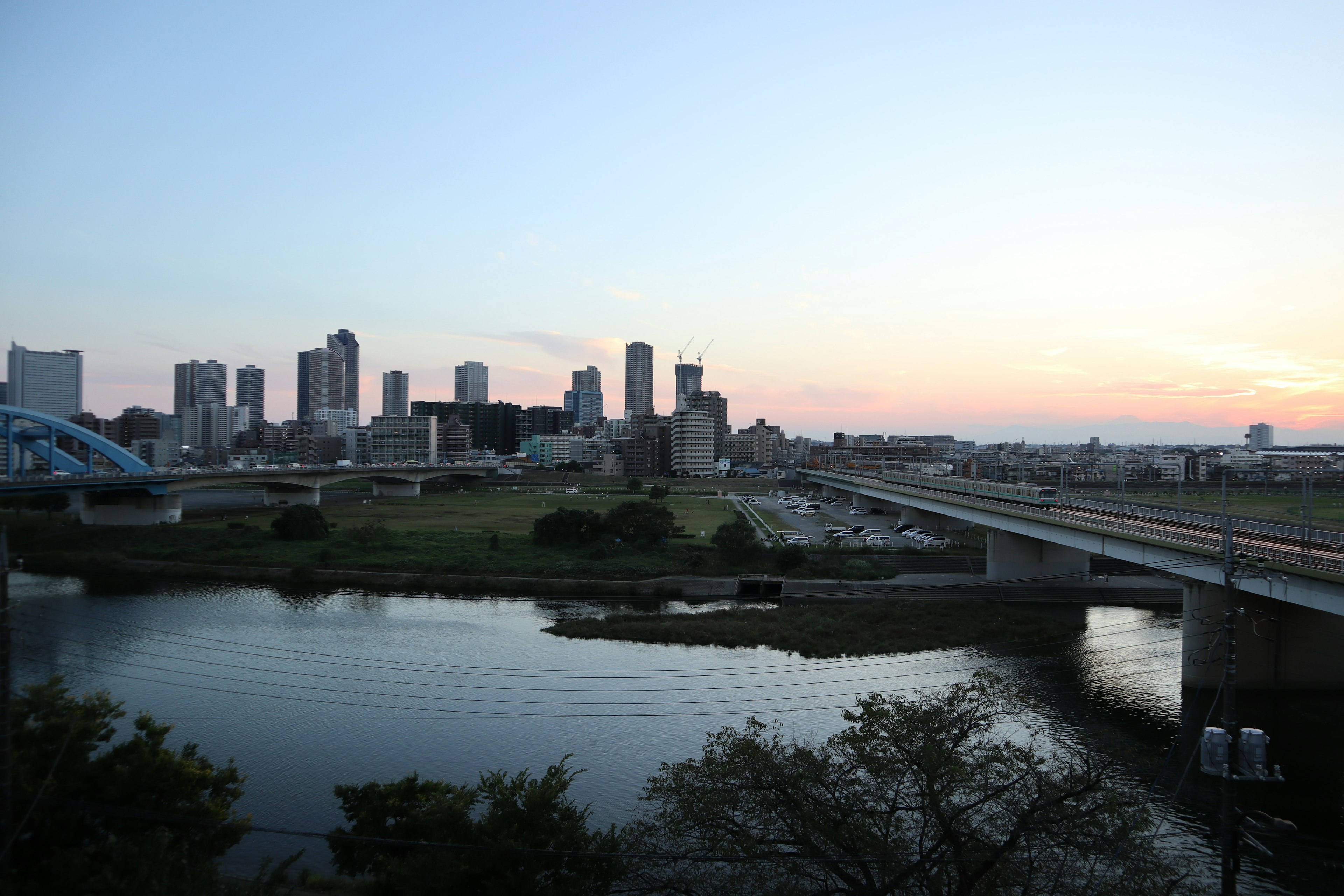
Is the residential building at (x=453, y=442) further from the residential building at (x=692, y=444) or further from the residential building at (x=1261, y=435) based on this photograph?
the residential building at (x=1261, y=435)

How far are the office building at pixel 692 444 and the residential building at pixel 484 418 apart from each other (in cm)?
7949

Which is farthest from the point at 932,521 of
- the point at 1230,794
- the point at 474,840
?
the point at 474,840

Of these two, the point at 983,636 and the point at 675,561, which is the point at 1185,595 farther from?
the point at 675,561

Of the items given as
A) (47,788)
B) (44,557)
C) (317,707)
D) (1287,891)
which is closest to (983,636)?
(1287,891)

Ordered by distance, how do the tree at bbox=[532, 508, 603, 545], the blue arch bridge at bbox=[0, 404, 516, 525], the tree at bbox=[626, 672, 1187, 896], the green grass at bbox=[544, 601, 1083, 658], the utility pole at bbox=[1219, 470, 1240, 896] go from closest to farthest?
1. the utility pole at bbox=[1219, 470, 1240, 896]
2. the tree at bbox=[626, 672, 1187, 896]
3. the green grass at bbox=[544, 601, 1083, 658]
4. the tree at bbox=[532, 508, 603, 545]
5. the blue arch bridge at bbox=[0, 404, 516, 525]

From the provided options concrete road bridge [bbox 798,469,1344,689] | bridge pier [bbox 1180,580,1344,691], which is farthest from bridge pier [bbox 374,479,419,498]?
bridge pier [bbox 1180,580,1344,691]

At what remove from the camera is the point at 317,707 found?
18.6m

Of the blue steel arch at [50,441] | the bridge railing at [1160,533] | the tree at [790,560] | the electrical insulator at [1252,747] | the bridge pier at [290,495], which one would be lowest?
Result: the tree at [790,560]

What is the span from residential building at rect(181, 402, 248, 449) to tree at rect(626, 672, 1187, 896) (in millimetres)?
203311

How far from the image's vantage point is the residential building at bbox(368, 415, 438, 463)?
126625 mm

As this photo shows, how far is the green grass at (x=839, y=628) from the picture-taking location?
2433cm

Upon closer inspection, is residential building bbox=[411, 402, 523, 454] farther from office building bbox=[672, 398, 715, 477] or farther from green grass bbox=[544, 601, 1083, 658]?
green grass bbox=[544, 601, 1083, 658]

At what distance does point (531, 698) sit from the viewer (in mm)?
19297

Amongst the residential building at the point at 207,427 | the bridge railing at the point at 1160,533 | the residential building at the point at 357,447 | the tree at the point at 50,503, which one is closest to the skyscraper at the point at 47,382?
the residential building at the point at 207,427
